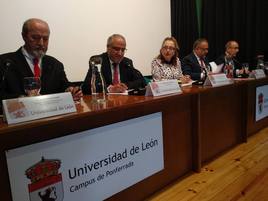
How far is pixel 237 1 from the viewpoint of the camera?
429 cm

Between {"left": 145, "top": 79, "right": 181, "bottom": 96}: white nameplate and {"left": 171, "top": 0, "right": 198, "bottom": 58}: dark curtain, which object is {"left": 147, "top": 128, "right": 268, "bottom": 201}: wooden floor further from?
{"left": 171, "top": 0, "right": 198, "bottom": 58}: dark curtain

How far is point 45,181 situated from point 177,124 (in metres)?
1.00

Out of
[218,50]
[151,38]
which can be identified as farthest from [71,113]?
[218,50]

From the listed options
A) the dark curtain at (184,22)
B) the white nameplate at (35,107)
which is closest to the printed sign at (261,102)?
the dark curtain at (184,22)

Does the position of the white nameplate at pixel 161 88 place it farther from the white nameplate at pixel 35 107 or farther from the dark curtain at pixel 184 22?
the dark curtain at pixel 184 22

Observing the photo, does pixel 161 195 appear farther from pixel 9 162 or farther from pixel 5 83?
pixel 5 83

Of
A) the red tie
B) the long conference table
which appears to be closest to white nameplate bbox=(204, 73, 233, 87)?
the long conference table

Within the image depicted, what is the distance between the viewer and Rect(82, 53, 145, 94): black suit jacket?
7.77 ft

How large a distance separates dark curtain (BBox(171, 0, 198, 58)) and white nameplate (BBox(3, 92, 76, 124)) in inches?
152

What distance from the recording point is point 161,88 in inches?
70.0

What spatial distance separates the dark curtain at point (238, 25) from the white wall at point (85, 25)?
2.55 ft

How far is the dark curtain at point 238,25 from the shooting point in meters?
4.23

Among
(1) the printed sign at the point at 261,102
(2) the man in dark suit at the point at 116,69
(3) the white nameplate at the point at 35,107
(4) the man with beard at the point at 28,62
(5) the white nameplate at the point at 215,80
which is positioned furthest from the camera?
(1) the printed sign at the point at 261,102

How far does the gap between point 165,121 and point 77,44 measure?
2007 millimetres
